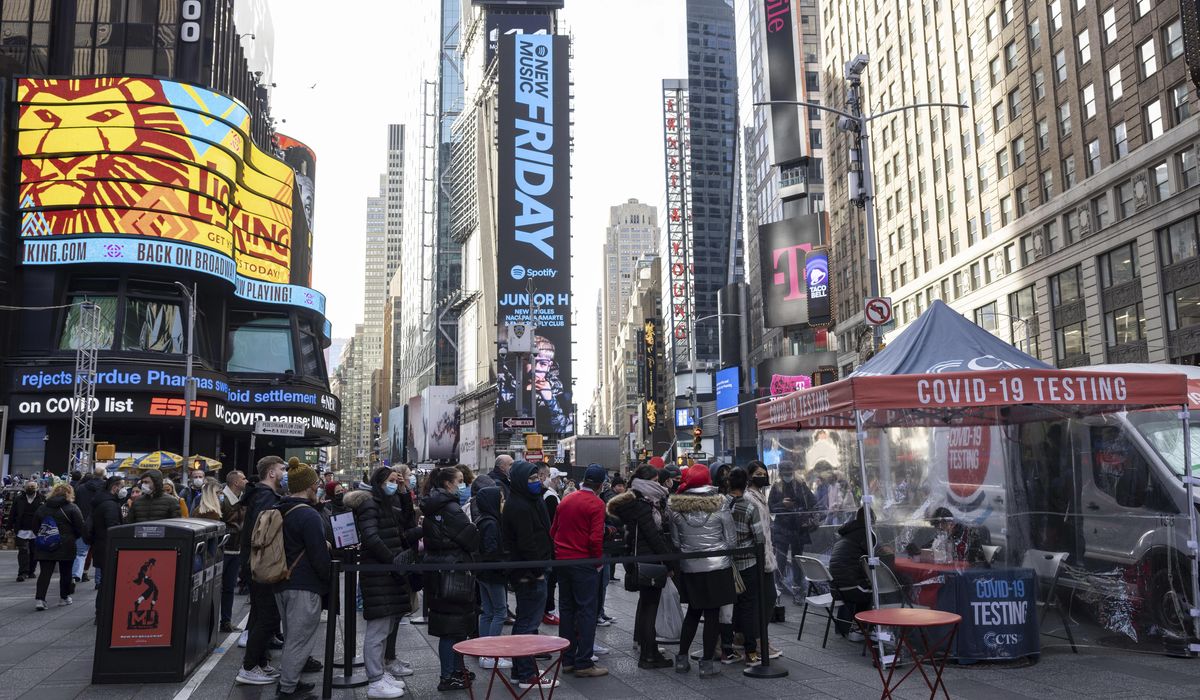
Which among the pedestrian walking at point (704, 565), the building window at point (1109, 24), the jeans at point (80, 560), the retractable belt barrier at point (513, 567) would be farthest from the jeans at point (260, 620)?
the building window at point (1109, 24)

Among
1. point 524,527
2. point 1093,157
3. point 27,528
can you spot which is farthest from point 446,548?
point 1093,157

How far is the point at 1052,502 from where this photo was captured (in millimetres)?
11523

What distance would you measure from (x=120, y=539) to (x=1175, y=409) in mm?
12826

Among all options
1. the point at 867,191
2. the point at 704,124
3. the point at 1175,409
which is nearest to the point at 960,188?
the point at 867,191

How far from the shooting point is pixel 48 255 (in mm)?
44188

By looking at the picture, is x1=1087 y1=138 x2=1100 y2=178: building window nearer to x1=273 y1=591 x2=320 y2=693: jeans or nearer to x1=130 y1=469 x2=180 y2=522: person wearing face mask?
x1=130 y1=469 x2=180 y2=522: person wearing face mask

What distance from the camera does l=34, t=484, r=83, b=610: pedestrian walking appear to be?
14.1 m

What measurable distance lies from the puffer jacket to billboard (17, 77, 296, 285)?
1677 inches

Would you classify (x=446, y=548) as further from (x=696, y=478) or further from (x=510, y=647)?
(x=696, y=478)

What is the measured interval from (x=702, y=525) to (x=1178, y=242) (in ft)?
119

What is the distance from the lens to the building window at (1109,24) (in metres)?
42.0

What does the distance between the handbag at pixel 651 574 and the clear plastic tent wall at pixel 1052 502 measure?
238 centimetres

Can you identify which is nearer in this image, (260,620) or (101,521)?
(260,620)

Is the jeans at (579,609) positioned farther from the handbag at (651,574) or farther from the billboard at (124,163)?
the billboard at (124,163)
